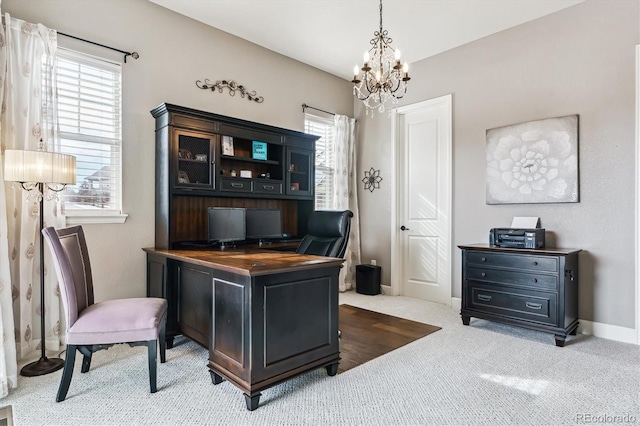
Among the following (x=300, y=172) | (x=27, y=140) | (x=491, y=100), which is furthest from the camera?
(x=300, y=172)

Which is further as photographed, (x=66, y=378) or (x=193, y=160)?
(x=193, y=160)

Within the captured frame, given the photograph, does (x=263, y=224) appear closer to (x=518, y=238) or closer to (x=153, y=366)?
(x=153, y=366)

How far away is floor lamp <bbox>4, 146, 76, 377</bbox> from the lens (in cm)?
241

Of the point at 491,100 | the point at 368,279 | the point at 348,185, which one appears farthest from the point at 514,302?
the point at 348,185

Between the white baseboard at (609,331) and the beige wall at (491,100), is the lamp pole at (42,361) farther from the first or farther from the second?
the white baseboard at (609,331)

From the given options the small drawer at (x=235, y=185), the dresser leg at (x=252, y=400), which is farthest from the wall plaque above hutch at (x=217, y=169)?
the dresser leg at (x=252, y=400)

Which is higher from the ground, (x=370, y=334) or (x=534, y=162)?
(x=534, y=162)

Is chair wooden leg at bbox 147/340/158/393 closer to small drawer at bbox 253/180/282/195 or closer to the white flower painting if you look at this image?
small drawer at bbox 253/180/282/195

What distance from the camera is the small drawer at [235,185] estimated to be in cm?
359

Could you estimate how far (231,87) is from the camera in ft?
13.5

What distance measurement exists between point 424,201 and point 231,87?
109 inches

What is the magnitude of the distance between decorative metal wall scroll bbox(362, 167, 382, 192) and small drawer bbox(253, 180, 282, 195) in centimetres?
173

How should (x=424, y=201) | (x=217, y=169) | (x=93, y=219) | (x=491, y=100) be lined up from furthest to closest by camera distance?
1. (x=424, y=201)
2. (x=491, y=100)
3. (x=217, y=169)
4. (x=93, y=219)

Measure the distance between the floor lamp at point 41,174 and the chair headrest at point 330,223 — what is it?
199cm
